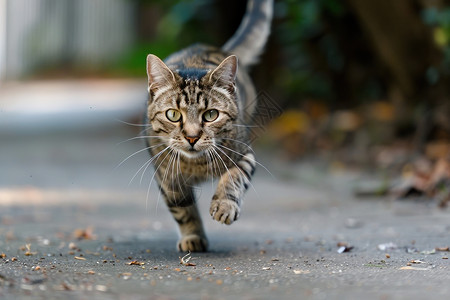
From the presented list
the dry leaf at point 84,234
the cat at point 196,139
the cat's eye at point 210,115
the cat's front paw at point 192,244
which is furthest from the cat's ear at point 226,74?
the dry leaf at point 84,234

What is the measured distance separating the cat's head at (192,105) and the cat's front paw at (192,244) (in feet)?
2.08

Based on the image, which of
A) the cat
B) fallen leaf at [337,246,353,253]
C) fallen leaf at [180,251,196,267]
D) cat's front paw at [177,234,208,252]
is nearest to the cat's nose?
the cat

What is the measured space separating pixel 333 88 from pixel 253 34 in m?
5.71

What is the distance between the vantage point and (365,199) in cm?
700

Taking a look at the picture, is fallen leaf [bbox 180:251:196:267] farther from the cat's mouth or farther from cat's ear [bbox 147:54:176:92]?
cat's ear [bbox 147:54:176:92]

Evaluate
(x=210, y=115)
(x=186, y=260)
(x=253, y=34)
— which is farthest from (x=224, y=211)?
(x=253, y=34)

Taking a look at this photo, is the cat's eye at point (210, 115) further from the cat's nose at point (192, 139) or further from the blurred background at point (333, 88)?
the blurred background at point (333, 88)

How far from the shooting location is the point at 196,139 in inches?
168

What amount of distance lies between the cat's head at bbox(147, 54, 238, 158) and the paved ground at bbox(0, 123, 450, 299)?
0.65 meters

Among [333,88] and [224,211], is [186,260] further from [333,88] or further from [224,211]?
[333,88]

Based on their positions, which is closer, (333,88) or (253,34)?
(253,34)

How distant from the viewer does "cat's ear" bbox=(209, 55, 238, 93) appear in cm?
443

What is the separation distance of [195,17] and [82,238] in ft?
27.6

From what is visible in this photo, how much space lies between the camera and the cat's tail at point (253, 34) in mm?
5879
